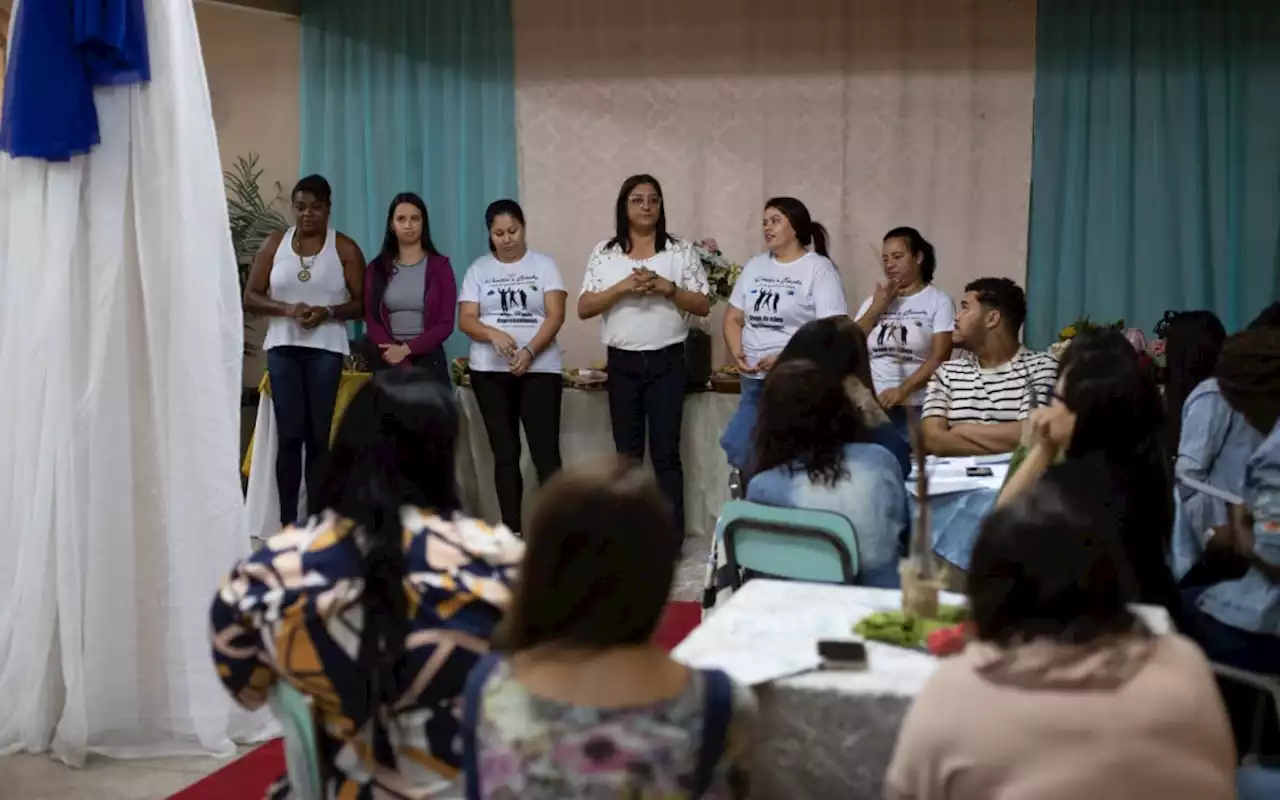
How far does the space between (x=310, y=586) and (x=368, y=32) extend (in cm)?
501

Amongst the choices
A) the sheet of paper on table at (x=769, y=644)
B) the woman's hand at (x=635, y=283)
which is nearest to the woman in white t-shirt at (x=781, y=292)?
the woman's hand at (x=635, y=283)

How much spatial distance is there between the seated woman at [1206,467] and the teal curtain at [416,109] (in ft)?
12.3

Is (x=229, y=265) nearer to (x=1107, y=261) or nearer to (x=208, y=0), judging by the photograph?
(x=208, y=0)

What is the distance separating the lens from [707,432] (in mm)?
5316

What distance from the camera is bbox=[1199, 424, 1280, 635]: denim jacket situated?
98.0 inches

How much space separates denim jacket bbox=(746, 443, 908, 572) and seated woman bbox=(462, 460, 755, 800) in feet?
3.78

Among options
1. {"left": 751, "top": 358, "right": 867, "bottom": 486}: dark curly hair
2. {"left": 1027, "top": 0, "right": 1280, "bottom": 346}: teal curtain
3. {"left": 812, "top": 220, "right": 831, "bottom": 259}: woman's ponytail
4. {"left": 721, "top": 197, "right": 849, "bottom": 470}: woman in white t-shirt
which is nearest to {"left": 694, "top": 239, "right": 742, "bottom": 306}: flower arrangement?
{"left": 812, "top": 220, "right": 831, "bottom": 259}: woman's ponytail

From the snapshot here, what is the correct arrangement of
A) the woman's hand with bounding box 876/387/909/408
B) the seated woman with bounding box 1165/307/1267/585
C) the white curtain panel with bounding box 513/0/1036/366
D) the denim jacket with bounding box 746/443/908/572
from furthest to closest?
the white curtain panel with bounding box 513/0/1036/366
the woman's hand with bounding box 876/387/909/408
the seated woman with bounding box 1165/307/1267/585
the denim jacket with bounding box 746/443/908/572

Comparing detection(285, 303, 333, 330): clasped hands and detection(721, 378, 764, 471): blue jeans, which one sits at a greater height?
detection(285, 303, 333, 330): clasped hands

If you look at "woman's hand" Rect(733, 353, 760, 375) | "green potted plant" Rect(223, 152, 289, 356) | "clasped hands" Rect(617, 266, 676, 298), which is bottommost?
"woman's hand" Rect(733, 353, 760, 375)

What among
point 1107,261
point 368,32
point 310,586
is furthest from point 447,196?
point 310,586

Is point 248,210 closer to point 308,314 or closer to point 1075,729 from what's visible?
point 308,314

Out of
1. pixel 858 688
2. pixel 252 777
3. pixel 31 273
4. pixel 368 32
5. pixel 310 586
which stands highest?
pixel 368 32

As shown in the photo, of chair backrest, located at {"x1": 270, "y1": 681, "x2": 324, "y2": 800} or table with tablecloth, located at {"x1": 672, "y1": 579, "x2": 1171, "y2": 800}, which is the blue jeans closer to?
table with tablecloth, located at {"x1": 672, "y1": 579, "x2": 1171, "y2": 800}
